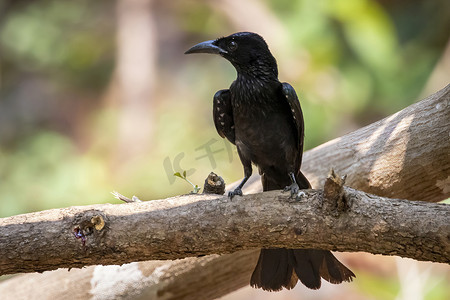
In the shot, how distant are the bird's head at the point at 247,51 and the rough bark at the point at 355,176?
26.6 inches

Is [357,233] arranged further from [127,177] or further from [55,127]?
[55,127]

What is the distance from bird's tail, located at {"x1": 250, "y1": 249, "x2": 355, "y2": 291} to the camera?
3.09 metres

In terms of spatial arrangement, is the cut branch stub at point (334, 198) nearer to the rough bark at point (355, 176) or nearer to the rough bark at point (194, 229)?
the rough bark at point (194, 229)

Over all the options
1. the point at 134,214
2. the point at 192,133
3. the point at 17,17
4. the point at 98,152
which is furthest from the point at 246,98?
the point at 17,17

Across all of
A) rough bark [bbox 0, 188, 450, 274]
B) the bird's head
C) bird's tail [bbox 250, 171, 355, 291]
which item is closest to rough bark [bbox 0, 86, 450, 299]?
bird's tail [bbox 250, 171, 355, 291]

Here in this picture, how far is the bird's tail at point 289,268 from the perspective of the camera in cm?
309

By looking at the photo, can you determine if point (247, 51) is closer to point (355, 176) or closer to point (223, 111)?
point (223, 111)

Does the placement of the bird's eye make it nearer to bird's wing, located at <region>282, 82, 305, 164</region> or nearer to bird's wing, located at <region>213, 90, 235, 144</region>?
bird's wing, located at <region>213, 90, 235, 144</region>

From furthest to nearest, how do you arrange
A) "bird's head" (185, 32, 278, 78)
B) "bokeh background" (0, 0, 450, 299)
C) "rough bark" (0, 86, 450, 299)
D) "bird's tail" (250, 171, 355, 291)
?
"bokeh background" (0, 0, 450, 299) → "bird's head" (185, 32, 278, 78) → "rough bark" (0, 86, 450, 299) → "bird's tail" (250, 171, 355, 291)

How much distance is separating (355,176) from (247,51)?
1.00 meters

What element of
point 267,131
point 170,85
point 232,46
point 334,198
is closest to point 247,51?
point 232,46

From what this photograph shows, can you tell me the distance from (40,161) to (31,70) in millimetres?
2364

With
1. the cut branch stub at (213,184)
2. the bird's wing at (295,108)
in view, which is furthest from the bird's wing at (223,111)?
the cut branch stub at (213,184)

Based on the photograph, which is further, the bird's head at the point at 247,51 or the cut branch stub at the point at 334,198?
the bird's head at the point at 247,51
